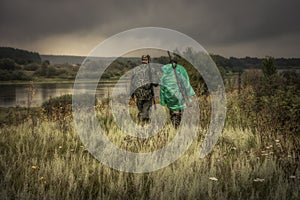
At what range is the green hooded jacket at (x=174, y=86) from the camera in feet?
22.9

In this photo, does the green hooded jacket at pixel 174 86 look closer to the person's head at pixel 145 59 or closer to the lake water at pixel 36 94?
the person's head at pixel 145 59

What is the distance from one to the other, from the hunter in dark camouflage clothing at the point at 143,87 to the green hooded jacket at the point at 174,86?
1.50 ft

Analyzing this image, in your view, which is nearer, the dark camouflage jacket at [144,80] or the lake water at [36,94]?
the dark camouflage jacket at [144,80]

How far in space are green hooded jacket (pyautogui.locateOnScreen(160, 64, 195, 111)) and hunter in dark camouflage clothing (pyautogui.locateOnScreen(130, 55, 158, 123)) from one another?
46 centimetres

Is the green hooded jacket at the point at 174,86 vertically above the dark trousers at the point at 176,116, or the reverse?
the green hooded jacket at the point at 174,86

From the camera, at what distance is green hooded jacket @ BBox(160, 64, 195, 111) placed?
696cm

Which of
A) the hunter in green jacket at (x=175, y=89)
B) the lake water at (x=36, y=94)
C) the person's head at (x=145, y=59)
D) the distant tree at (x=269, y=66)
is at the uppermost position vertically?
the distant tree at (x=269, y=66)

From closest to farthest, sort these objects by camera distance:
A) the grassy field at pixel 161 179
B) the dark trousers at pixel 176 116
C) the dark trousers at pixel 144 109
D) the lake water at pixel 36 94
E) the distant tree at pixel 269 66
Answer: the grassy field at pixel 161 179 → the dark trousers at pixel 176 116 → the dark trousers at pixel 144 109 → the lake water at pixel 36 94 → the distant tree at pixel 269 66

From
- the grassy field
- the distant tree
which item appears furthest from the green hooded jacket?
the distant tree

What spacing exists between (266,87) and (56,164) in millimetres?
9503

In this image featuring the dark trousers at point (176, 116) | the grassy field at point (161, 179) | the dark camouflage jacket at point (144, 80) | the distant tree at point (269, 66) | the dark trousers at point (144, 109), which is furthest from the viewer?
the distant tree at point (269, 66)

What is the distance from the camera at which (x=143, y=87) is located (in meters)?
7.52

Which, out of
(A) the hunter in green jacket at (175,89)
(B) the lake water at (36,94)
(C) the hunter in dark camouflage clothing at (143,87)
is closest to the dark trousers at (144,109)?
(C) the hunter in dark camouflage clothing at (143,87)

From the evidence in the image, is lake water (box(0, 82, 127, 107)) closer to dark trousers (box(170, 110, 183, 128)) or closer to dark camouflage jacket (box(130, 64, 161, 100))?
dark camouflage jacket (box(130, 64, 161, 100))
